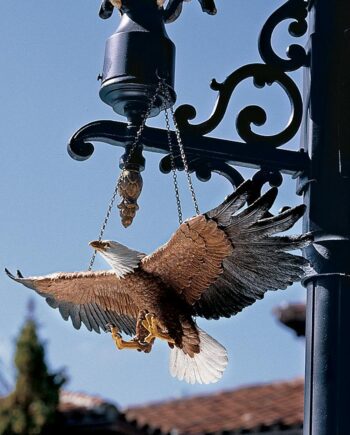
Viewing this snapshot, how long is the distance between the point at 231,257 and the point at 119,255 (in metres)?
0.29

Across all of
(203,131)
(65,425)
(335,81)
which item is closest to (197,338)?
(203,131)

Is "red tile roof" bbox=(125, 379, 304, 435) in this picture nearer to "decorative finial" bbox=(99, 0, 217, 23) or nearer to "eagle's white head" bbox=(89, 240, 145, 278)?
"decorative finial" bbox=(99, 0, 217, 23)

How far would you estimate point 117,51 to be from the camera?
419cm

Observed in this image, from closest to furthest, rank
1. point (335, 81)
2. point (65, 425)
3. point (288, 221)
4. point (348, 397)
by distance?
point (288, 221), point (348, 397), point (335, 81), point (65, 425)

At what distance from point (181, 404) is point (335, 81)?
11.3 metres

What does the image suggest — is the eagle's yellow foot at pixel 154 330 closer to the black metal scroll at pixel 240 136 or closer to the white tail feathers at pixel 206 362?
the white tail feathers at pixel 206 362

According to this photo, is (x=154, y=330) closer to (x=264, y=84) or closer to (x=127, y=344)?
(x=127, y=344)

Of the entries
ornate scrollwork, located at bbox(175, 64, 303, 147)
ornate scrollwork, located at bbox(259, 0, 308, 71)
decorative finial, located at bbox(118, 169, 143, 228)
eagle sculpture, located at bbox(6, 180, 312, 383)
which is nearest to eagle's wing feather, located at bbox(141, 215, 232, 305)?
eagle sculpture, located at bbox(6, 180, 312, 383)

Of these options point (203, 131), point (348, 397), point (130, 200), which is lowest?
point (348, 397)

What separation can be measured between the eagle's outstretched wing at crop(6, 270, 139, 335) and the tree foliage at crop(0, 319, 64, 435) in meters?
10.5

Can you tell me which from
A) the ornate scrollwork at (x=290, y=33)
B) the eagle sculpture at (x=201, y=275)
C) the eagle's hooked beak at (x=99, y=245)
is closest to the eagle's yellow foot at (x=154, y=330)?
the eagle sculpture at (x=201, y=275)

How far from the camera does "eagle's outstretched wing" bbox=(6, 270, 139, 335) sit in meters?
3.97

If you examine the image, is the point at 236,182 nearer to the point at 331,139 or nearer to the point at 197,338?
the point at 331,139

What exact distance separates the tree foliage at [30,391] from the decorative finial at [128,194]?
1075cm
